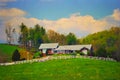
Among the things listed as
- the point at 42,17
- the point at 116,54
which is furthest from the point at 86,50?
the point at 42,17

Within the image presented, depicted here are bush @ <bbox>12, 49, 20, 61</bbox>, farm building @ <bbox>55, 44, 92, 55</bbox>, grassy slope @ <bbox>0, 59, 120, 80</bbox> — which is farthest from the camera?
farm building @ <bbox>55, 44, 92, 55</bbox>

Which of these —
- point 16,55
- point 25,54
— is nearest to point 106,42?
point 25,54

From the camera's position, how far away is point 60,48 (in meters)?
6.60

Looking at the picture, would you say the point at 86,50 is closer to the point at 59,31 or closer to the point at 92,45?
the point at 92,45

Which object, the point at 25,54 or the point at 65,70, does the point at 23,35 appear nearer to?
the point at 25,54

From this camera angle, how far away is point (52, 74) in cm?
634

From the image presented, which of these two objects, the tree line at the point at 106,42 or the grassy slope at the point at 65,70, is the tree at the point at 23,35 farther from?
the tree line at the point at 106,42

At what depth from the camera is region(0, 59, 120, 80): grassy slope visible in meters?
6.25

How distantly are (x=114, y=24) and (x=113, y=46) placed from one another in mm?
413

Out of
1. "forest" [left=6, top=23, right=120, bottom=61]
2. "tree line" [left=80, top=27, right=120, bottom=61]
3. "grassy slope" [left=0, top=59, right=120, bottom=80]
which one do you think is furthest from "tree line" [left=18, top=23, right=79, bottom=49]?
"grassy slope" [left=0, top=59, right=120, bottom=80]

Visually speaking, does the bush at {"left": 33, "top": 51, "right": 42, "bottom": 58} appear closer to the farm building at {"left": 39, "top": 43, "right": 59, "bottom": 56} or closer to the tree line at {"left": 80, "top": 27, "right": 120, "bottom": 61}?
the farm building at {"left": 39, "top": 43, "right": 59, "bottom": 56}

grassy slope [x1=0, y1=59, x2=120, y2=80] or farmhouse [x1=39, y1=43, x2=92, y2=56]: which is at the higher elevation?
farmhouse [x1=39, y1=43, x2=92, y2=56]

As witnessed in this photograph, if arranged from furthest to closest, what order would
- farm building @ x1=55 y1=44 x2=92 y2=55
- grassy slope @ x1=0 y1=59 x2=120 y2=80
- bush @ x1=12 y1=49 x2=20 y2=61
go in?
farm building @ x1=55 y1=44 x2=92 y2=55 < bush @ x1=12 y1=49 x2=20 y2=61 < grassy slope @ x1=0 y1=59 x2=120 y2=80

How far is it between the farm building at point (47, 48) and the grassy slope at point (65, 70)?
0.18 m
